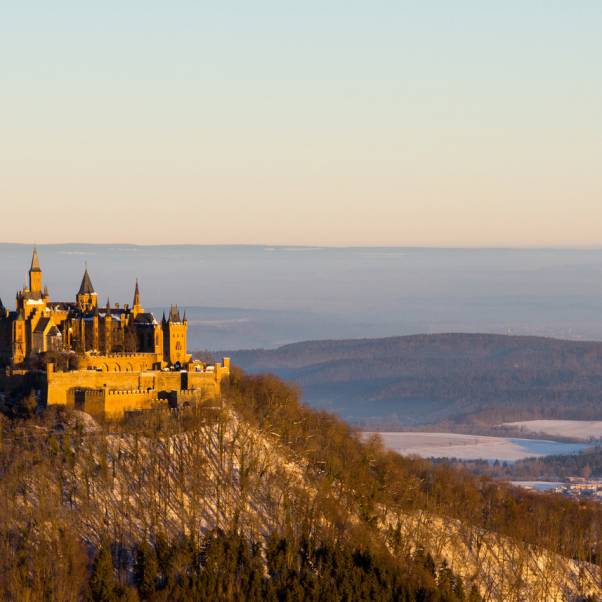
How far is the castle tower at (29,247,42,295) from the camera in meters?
96.1

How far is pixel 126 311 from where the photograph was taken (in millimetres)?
98500

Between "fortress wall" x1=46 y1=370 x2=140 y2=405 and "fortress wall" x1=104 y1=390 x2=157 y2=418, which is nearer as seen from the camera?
"fortress wall" x1=46 y1=370 x2=140 y2=405

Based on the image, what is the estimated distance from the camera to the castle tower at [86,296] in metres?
98.2

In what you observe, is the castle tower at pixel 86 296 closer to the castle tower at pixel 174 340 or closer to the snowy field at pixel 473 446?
the castle tower at pixel 174 340

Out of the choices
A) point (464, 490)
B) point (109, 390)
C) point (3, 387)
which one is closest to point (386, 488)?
point (464, 490)

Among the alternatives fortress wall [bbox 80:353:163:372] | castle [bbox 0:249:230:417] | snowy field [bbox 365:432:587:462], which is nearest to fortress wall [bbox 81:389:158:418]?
castle [bbox 0:249:230:417]

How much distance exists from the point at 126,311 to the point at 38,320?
6537mm

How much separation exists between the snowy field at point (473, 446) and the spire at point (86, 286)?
69118mm

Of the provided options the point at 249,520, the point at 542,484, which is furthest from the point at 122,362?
the point at 542,484

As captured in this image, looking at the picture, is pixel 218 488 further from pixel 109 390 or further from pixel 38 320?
pixel 38 320

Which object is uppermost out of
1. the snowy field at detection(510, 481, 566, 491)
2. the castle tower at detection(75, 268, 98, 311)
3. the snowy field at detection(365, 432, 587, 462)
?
the castle tower at detection(75, 268, 98, 311)

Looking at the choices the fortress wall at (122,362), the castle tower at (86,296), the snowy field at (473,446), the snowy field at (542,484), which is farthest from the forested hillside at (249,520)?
the snowy field at (473,446)

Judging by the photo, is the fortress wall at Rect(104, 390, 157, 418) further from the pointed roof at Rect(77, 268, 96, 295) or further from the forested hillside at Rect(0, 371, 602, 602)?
the pointed roof at Rect(77, 268, 96, 295)

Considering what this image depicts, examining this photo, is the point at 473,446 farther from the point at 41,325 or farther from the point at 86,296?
the point at 41,325
